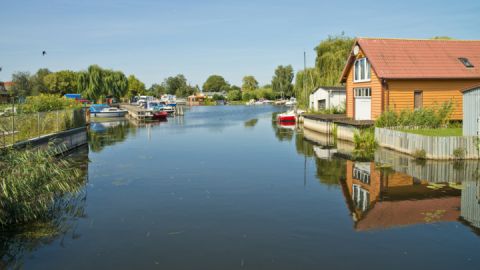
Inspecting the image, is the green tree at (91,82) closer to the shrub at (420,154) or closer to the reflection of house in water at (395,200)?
the shrub at (420,154)

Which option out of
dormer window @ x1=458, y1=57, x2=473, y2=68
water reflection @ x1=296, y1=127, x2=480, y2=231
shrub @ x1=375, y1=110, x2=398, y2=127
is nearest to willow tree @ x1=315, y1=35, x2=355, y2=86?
dormer window @ x1=458, y1=57, x2=473, y2=68

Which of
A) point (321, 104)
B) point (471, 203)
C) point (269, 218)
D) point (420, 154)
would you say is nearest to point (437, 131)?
point (420, 154)

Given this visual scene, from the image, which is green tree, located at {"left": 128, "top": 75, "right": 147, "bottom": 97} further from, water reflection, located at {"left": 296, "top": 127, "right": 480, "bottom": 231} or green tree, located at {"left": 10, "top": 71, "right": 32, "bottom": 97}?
water reflection, located at {"left": 296, "top": 127, "right": 480, "bottom": 231}

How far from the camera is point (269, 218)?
1280 cm

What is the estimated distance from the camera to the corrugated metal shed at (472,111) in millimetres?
20531

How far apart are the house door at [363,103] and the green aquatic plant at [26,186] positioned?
23.8 meters

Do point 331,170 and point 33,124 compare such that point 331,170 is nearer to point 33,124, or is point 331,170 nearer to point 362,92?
point 362,92

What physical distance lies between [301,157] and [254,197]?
10.3 metres

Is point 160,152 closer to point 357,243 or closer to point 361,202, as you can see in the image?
point 361,202

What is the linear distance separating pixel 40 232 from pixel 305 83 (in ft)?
163

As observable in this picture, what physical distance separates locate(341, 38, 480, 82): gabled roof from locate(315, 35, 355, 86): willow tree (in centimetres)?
1625

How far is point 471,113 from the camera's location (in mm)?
20891

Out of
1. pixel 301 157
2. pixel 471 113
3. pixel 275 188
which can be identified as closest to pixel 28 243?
pixel 275 188

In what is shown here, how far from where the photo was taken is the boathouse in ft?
98.5
